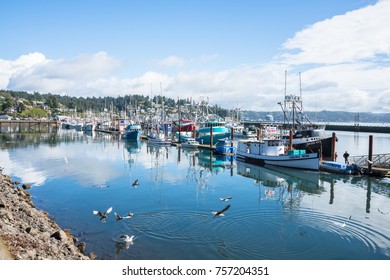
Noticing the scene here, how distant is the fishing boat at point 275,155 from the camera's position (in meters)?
42.6

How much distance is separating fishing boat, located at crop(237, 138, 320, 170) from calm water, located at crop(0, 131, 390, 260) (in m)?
1.83

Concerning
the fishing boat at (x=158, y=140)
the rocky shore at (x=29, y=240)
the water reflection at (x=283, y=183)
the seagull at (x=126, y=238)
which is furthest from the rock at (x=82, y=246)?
the fishing boat at (x=158, y=140)

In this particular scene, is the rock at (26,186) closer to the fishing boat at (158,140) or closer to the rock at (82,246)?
the rock at (82,246)

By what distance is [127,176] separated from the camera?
1534 inches

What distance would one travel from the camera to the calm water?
1765 cm

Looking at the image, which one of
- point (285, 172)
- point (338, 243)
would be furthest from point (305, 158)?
point (338, 243)

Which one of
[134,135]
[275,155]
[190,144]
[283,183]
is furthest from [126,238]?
[134,135]

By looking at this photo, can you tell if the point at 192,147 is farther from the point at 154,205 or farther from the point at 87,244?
the point at 87,244

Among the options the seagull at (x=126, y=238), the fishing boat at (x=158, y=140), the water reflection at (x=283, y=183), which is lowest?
the water reflection at (x=283, y=183)

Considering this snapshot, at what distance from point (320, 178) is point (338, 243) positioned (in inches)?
835

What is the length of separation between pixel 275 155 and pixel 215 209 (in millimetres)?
25436

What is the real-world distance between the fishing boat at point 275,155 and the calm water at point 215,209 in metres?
1.83

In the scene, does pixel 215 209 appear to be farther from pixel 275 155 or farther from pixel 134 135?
pixel 134 135

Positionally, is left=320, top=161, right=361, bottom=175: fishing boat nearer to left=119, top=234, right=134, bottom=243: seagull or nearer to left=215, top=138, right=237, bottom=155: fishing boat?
left=215, top=138, right=237, bottom=155: fishing boat
